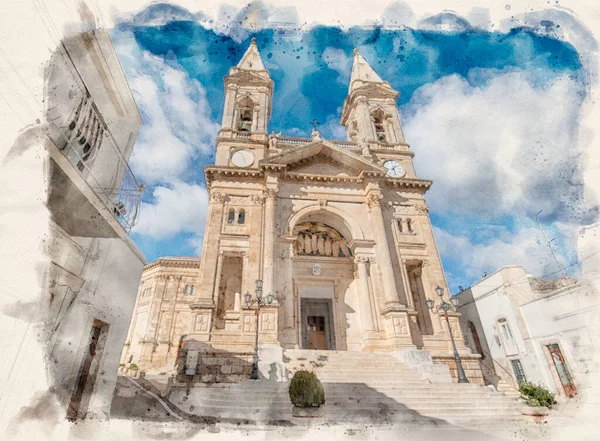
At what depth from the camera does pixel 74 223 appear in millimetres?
4777

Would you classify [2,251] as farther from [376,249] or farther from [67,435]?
[376,249]

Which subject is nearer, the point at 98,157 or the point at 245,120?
the point at 98,157

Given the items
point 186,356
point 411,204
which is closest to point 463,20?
point 186,356

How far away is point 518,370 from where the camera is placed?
653 inches

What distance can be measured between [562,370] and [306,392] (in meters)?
14.7

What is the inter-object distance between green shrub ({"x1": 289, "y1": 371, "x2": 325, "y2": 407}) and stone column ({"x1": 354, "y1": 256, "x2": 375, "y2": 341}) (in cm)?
890

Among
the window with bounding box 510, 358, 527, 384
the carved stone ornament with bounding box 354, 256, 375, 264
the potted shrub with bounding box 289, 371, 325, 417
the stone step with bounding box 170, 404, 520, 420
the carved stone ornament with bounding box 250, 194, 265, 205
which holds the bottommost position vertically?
the stone step with bounding box 170, 404, 520, 420

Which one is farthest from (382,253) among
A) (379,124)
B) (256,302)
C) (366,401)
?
(379,124)

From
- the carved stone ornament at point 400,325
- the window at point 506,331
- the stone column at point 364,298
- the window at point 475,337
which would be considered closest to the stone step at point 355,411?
the carved stone ornament at point 400,325

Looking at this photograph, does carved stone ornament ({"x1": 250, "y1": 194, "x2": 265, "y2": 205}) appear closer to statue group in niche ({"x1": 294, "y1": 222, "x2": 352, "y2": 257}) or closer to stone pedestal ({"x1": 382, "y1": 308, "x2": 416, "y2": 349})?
statue group in niche ({"x1": 294, "y1": 222, "x2": 352, "y2": 257})

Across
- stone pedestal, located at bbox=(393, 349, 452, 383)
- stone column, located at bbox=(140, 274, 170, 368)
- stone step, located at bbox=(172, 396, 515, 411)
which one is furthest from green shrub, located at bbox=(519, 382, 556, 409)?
stone column, located at bbox=(140, 274, 170, 368)

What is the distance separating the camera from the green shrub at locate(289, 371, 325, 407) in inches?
223

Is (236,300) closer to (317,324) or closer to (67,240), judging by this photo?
(317,324)

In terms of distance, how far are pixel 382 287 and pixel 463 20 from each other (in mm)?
12613
